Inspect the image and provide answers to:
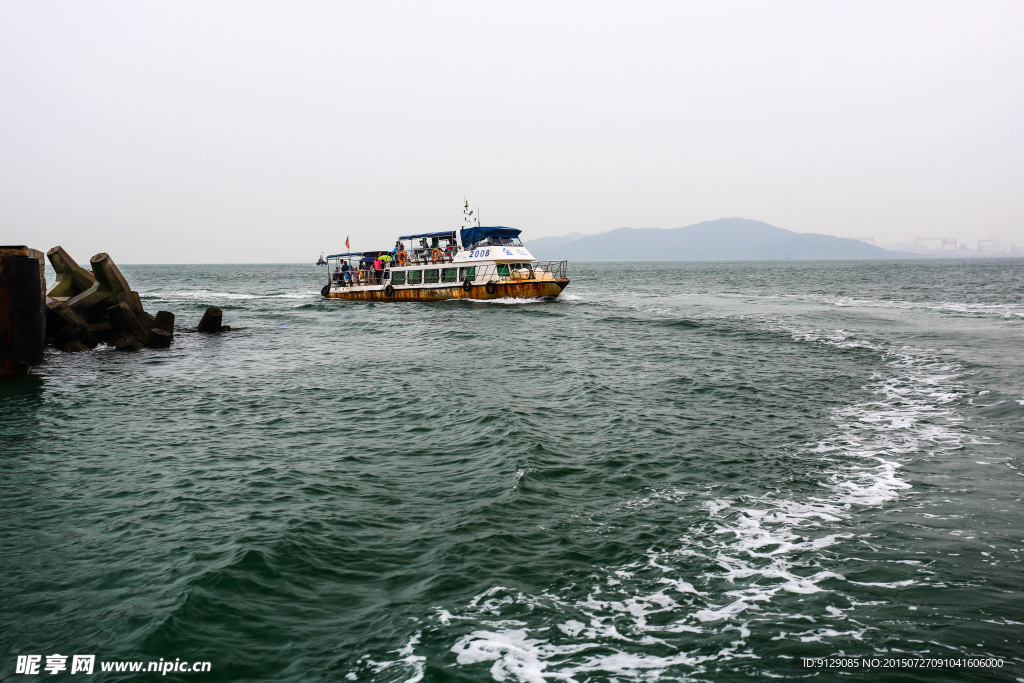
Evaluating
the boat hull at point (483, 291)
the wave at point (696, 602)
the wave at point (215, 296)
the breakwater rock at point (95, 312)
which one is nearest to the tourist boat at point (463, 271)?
the boat hull at point (483, 291)

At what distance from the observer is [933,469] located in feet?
32.5

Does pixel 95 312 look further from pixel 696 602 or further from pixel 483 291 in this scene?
pixel 696 602

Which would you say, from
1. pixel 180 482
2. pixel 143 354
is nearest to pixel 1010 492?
pixel 180 482

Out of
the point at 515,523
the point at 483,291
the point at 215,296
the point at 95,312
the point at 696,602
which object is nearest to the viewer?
the point at 696,602

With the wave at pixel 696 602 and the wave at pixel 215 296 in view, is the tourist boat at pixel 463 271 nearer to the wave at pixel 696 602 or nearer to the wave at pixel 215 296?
the wave at pixel 215 296

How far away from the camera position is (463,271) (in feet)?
156

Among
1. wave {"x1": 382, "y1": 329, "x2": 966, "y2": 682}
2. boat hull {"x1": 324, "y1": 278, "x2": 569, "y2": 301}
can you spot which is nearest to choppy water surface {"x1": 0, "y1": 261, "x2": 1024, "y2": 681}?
wave {"x1": 382, "y1": 329, "x2": 966, "y2": 682}

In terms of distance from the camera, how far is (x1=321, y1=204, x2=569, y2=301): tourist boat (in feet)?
149

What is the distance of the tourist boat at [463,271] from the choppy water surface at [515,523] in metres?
27.5

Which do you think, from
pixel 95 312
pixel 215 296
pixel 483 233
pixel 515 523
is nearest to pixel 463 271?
pixel 483 233

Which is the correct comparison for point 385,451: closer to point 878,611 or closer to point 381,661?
point 381,661

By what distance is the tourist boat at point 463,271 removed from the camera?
45.4 metres

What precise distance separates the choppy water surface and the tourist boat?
27.5m

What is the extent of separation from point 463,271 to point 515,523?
40421mm
